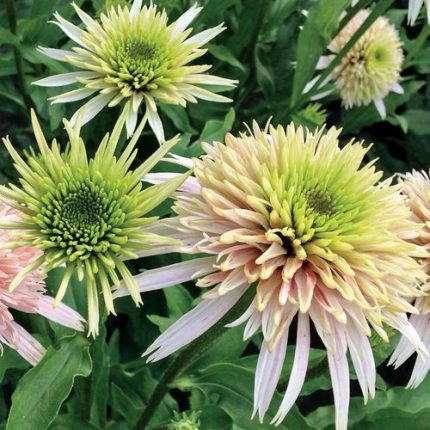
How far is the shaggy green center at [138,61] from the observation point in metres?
1.10

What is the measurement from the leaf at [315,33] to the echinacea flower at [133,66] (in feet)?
1.20

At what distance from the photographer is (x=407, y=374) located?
1951 mm

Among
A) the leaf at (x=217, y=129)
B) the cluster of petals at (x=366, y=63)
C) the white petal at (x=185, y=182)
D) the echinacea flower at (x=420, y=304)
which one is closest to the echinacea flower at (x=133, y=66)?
the leaf at (x=217, y=129)

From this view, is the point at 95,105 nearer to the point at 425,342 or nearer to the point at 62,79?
the point at 62,79

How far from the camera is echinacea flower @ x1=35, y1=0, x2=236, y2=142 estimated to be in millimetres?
1095

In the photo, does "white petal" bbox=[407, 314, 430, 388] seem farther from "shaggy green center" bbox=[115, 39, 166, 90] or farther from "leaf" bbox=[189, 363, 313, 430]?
"shaggy green center" bbox=[115, 39, 166, 90]

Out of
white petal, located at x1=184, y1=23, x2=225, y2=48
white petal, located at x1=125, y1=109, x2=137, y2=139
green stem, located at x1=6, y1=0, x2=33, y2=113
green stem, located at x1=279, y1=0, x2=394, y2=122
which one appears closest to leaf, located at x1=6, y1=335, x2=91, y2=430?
white petal, located at x1=125, y1=109, x2=137, y2=139

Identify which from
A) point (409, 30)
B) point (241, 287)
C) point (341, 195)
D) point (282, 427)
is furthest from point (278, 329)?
point (409, 30)

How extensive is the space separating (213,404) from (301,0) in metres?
1.19

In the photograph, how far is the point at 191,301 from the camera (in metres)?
1.38

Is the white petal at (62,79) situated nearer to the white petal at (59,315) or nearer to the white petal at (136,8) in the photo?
the white petal at (136,8)

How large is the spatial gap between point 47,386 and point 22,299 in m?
0.12

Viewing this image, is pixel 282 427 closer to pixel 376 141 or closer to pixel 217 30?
pixel 217 30

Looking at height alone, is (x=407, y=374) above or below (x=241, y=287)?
below
